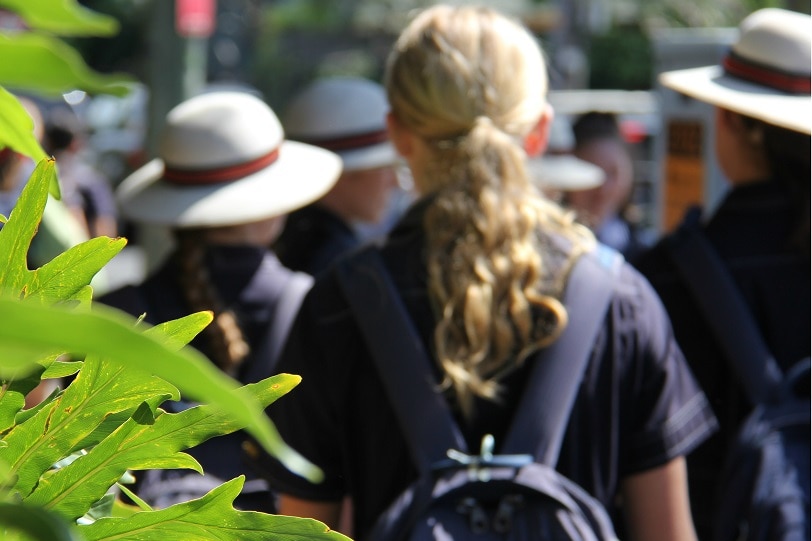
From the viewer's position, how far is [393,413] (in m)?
1.58

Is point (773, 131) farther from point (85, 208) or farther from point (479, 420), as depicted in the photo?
point (85, 208)

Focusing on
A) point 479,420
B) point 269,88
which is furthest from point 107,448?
point 269,88

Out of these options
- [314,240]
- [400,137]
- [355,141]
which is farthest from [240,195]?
[355,141]

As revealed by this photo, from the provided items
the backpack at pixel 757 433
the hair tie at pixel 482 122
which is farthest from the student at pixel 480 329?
the backpack at pixel 757 433

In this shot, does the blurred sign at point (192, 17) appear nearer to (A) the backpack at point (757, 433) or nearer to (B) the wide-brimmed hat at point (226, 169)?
(B) the wide-brimmed hat at point (226, 169)

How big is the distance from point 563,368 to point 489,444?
145mm

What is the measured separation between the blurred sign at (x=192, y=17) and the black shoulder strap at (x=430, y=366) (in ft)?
13.3

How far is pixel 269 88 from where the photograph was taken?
20.9 m

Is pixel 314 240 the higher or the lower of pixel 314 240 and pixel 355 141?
the lower

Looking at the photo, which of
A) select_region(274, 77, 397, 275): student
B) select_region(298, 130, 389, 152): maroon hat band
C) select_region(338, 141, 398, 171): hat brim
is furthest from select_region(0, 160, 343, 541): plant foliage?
select_region(298, 130, 389, 152): maroon hat band

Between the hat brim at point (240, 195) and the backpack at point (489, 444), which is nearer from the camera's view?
the backpack at point (489, 444)

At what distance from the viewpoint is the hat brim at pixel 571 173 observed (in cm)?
474

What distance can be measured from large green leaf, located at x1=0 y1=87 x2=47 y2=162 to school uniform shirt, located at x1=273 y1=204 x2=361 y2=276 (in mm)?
2568

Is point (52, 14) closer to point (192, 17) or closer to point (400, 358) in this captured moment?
point (400, 358)
